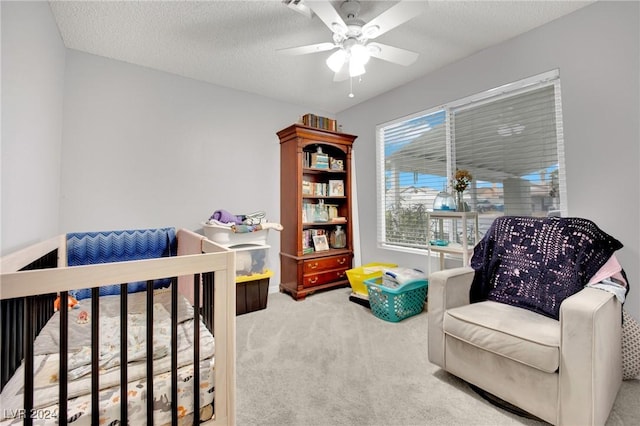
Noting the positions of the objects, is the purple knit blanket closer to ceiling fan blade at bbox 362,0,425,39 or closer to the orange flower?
the orange flower

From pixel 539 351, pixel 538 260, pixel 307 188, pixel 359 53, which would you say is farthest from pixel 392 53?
pixel 539 351

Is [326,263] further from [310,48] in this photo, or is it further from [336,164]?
[310,48]

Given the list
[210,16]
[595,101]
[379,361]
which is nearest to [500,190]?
[595,101]

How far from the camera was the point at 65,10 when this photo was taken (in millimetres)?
1900

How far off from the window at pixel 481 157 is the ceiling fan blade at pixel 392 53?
996mm

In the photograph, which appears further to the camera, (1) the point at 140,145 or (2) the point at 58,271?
(1) the point at 140,145

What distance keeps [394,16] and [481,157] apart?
160 centimetres

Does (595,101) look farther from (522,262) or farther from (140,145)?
(140,145)

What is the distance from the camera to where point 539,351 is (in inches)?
49.1

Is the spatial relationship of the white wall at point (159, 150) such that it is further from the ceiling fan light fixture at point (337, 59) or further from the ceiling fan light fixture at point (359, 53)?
the ceiling fan light fixture at point (359, 53)

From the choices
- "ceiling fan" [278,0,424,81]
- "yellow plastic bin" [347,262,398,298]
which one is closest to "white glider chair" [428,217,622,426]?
"yellow plastic bin" [347,262,398,298]

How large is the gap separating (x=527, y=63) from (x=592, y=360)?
2.17m

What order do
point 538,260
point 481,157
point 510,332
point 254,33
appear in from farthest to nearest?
1. point 481,157
2. point 254,33
3. point 538,260
4. point 510,332

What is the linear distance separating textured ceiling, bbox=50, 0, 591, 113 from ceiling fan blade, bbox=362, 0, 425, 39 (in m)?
0.06
